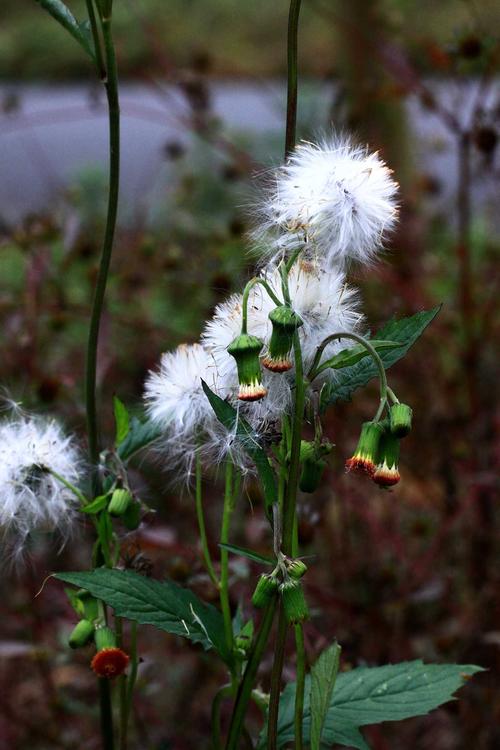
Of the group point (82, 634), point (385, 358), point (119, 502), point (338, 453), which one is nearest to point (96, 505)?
point (119, 502)

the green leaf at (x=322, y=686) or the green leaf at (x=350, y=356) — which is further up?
the green leaf at (x=350, y=356)

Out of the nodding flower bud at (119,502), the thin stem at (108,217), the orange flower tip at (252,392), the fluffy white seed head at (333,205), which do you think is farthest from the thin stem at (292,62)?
the nodding flower bud at (119,502)

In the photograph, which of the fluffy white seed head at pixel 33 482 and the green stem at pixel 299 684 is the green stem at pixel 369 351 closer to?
the green stem at pixel 299 684

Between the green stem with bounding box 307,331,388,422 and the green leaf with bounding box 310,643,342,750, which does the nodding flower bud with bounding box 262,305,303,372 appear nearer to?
the green stem with bounding box 307,331,388,422

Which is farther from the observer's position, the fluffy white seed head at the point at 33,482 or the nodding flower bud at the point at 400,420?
the fluffy white seed head at the point at 33,482

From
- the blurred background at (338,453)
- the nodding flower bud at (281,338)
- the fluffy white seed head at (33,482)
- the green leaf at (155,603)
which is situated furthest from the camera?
the blurred background at (338,453)
